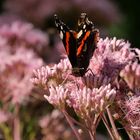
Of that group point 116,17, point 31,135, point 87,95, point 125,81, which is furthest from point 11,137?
point 116,17

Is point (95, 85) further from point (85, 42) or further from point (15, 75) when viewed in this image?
point (15, 75)

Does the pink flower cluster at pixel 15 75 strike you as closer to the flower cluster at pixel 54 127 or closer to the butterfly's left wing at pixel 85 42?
the flower cluster at pixel 54 127

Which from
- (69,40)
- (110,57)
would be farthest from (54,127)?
(69,40)

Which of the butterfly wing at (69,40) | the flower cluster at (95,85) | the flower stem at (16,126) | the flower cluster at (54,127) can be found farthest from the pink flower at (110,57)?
the flower cluster at (54,127)

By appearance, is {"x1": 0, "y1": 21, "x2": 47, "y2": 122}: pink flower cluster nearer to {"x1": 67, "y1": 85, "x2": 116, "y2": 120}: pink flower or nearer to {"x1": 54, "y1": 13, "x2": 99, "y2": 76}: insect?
{"x1": 54, "y1": 13, "x2": 99, "y2": 76}: insect

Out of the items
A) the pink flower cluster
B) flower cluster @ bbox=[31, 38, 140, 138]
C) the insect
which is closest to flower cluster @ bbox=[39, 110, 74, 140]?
the pink flower cluster

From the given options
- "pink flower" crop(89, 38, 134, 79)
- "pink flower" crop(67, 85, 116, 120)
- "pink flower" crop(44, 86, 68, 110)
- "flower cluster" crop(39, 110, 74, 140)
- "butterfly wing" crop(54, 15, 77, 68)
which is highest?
"butterfly wing" crop(54, 15, 77, 68)
